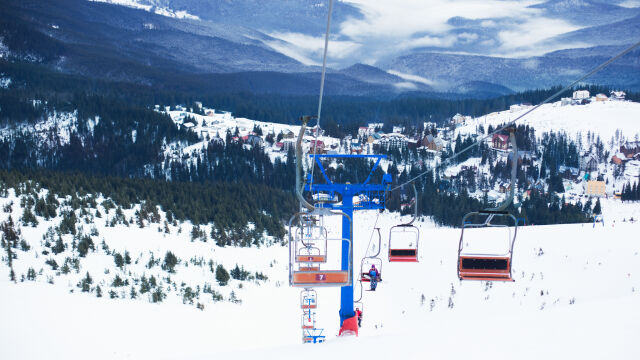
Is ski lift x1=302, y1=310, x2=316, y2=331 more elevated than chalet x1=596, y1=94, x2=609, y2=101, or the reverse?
chalet x1=596, y1=94, x2=609, y2=101

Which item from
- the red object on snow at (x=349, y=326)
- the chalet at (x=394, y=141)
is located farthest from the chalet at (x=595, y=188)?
the red object on snow at (x=349, y=326)

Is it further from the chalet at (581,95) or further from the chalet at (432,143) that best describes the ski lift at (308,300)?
the chalet at (581,95)

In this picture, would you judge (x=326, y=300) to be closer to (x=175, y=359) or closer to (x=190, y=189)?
(x=175, y=359)

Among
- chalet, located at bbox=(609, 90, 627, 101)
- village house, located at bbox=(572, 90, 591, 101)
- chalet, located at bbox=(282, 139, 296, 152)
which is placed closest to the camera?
chalet, located at bbox=(282, 139, 296, 152)

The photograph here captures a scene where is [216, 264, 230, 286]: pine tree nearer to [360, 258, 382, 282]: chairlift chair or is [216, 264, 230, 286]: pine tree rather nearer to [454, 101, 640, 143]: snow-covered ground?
[360, 258, 382, 282]: chairlift chair

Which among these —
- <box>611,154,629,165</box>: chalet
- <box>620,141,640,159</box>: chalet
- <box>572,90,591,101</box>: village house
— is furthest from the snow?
<box>572,90,591,101</box>: village house

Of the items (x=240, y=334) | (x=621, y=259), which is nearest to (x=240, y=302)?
(x=240, y=334)
